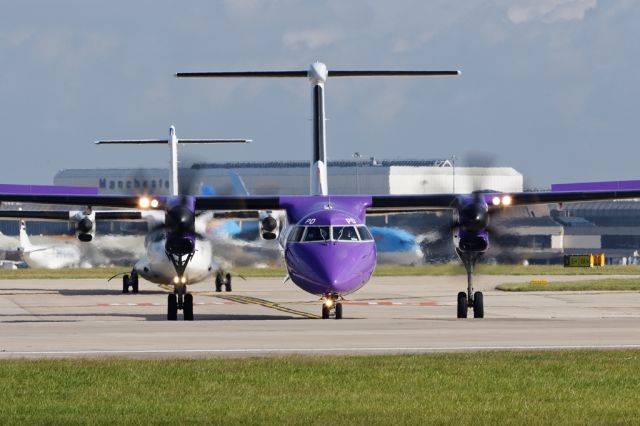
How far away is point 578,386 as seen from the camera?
18.0m

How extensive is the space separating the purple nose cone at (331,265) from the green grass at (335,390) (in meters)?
10.1

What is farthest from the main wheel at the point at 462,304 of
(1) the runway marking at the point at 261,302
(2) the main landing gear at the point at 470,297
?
(1) the runway marking at the point at 261,302

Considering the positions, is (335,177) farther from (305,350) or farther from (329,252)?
(305,350)

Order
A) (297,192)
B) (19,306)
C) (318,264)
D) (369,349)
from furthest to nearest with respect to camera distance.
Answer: (297,192), (19,306), (318,264), (369,349)

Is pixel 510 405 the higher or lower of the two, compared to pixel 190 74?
lower

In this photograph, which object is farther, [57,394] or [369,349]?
[369,349]

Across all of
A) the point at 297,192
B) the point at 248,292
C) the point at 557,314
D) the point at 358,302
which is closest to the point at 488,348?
the point at 557,314

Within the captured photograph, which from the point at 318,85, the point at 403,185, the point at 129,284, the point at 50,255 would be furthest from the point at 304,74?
the point at 403,185

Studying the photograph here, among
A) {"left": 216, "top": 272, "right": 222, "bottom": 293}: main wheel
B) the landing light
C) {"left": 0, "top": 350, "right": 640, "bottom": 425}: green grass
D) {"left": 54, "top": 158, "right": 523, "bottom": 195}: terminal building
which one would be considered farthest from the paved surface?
{"left": 54, "top": 158, "right": 523, "bottom": 195}: terminal building

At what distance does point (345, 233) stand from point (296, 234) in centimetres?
126

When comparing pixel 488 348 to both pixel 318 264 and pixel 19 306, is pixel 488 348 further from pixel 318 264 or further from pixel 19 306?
pixel 19 306

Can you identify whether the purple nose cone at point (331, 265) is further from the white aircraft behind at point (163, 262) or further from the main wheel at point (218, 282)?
the main wheel at point (218, 282)

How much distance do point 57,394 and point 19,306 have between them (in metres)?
24.8

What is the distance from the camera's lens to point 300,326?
28047 millimetres
